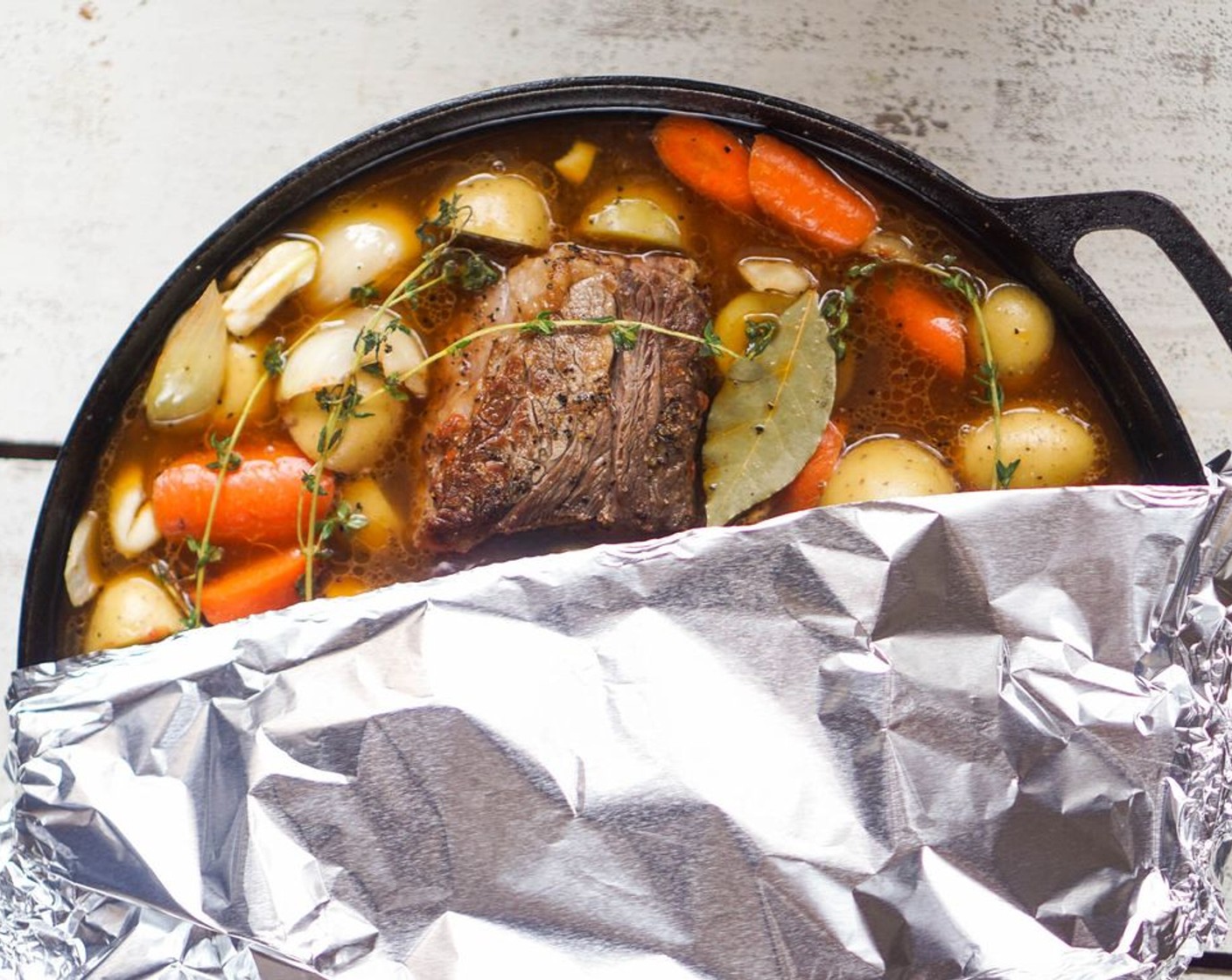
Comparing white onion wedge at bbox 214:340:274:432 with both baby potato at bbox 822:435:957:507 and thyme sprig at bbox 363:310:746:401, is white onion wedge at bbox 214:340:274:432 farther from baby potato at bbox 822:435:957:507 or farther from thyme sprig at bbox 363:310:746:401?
baby potato at bbox 822:435:957:507

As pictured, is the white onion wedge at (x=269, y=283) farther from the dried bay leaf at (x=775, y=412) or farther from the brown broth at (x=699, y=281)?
the dried bay leaf at (x=775, y=412)

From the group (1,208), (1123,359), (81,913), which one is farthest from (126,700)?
(1123,359)

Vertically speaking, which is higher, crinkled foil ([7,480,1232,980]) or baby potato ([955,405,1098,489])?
baby potato ([955,405,1098,489])

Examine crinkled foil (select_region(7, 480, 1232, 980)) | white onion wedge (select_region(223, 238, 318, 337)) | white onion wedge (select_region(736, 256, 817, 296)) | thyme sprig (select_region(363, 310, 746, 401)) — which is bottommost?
crinkled foil (select_region(7, 480, 1232, 980))

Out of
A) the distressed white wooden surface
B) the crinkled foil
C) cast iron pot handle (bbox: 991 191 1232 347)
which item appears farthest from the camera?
the distressed white wooden surface

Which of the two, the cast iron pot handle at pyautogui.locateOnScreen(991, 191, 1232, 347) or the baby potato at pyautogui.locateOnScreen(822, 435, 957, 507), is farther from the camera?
the baby potato at pyautogui.locateOnScreen(822, 435, 957, 507)

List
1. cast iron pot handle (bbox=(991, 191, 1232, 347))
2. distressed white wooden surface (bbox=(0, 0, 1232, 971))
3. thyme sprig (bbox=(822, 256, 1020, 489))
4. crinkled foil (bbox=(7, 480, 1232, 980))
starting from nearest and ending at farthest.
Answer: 1. crinkled foil (bbox=(7, 480, 1232, 980))
2. cast iron pot handle (bbox=(991, 191, 1232, 347))
3. thyme sprig (bbox=(822, 256, 1020, 489))
4. distressed white wooden surface (bbox=(0, 0, 1232, 971))

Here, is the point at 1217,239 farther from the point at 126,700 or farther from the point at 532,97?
the point at 126,700

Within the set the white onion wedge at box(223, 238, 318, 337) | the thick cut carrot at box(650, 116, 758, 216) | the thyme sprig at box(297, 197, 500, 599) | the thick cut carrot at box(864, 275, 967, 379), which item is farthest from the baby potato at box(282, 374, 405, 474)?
the thick cut carrot at box(864, 275, 967, 379)
